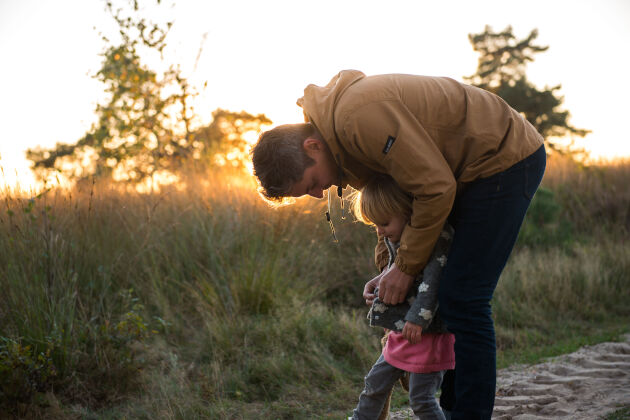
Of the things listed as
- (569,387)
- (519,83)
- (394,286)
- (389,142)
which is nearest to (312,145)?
(389,142)

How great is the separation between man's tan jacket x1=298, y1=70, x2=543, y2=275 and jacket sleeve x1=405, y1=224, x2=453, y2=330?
0.30 ft

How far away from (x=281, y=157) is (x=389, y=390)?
48.7 inches

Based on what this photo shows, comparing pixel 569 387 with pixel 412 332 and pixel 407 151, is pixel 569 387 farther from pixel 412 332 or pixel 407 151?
pixel 407 151

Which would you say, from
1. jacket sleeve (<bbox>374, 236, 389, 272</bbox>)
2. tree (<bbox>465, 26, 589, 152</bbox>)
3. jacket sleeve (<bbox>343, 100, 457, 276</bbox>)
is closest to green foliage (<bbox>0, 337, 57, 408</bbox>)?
jacket sleeve (<bbox>374, 236, 389, 272</bbox>)

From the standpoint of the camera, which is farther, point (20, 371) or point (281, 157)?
point (20, 371)

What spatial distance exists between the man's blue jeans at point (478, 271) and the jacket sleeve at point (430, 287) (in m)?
0.06

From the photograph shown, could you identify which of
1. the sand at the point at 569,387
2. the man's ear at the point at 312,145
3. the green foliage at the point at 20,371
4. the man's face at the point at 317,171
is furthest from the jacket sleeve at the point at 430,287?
the green foliage at the point at 20,371

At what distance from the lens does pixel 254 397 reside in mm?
3525

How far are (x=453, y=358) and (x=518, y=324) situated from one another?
320cm

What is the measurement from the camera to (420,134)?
1893 millimetres

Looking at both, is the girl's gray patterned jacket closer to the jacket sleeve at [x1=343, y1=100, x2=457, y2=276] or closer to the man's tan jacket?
the man's tan jacket

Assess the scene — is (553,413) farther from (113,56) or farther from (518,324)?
(113,56)

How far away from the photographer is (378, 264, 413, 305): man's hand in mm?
2158

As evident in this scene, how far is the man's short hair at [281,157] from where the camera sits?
6.95 feet
